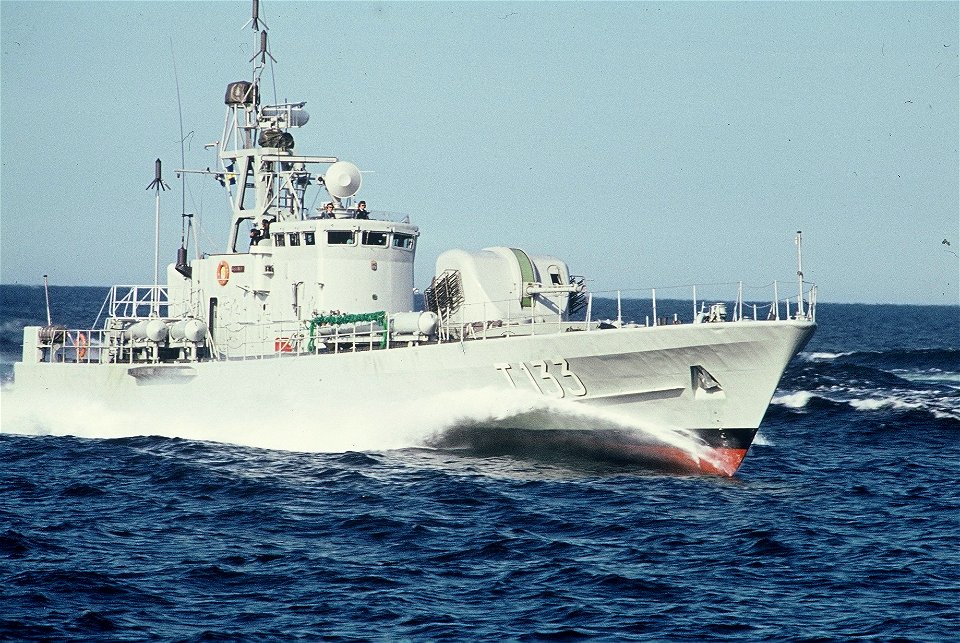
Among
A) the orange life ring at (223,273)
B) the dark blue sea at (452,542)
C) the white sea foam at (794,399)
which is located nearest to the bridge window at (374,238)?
the orange life ring at (223,273)

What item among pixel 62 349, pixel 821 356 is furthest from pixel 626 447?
pixel 821 356

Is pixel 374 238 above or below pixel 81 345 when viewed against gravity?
above

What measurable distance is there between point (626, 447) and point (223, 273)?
40.0 ft

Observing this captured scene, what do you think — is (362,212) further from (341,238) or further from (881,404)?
(881,404)

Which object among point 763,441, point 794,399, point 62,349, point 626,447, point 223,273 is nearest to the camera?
point 626,447

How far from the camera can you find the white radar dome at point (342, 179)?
29234 millimetres

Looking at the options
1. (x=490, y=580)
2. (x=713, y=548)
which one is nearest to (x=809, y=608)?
(x=713, y=548)

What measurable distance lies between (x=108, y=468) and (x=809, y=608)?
604 inches

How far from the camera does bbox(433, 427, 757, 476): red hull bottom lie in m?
22.9

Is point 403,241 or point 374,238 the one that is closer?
point 374,238

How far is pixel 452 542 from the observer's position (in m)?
17.2

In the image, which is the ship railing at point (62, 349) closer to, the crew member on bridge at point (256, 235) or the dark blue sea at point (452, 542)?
the dark blue sea at point (452, 542)

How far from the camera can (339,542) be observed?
678 inches

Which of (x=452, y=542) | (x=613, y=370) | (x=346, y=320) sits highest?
(x=346, y=320)
